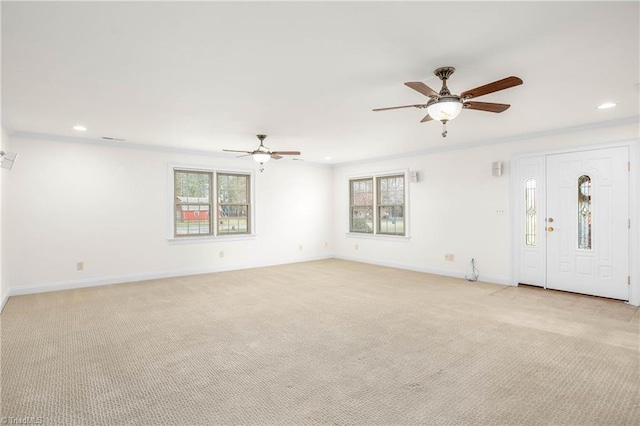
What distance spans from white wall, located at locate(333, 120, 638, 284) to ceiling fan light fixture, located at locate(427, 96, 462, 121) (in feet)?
7.81

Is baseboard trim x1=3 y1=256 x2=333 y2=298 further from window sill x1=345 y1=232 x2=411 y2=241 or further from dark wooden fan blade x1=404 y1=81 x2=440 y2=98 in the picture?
dark wooden fan blade x1=404 y1=81 x2=440 y2=98

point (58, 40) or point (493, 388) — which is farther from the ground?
point (58, 40)

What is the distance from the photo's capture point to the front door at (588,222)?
15.2 feet

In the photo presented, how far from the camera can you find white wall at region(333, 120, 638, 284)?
5387 mm

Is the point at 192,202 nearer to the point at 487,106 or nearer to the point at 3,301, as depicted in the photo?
the point at 3,301

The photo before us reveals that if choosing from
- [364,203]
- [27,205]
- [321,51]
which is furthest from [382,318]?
[27,205]

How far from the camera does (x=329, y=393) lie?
2.37 metres

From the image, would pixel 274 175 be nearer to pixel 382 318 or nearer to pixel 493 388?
pixel 382 318

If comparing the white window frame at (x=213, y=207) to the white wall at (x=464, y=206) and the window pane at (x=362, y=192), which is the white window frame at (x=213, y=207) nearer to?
the window pane at (x=362, y=192)

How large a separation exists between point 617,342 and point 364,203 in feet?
18.3

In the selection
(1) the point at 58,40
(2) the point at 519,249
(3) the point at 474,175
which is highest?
(1) the point at 58,40

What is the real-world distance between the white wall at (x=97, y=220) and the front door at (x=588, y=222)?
550 cm

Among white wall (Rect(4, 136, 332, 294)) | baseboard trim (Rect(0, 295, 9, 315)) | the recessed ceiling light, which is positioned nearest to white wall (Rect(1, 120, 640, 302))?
white wall (Rect(4, 136, 332, 294))

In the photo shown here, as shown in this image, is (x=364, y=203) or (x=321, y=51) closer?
(x=321, y=51)
